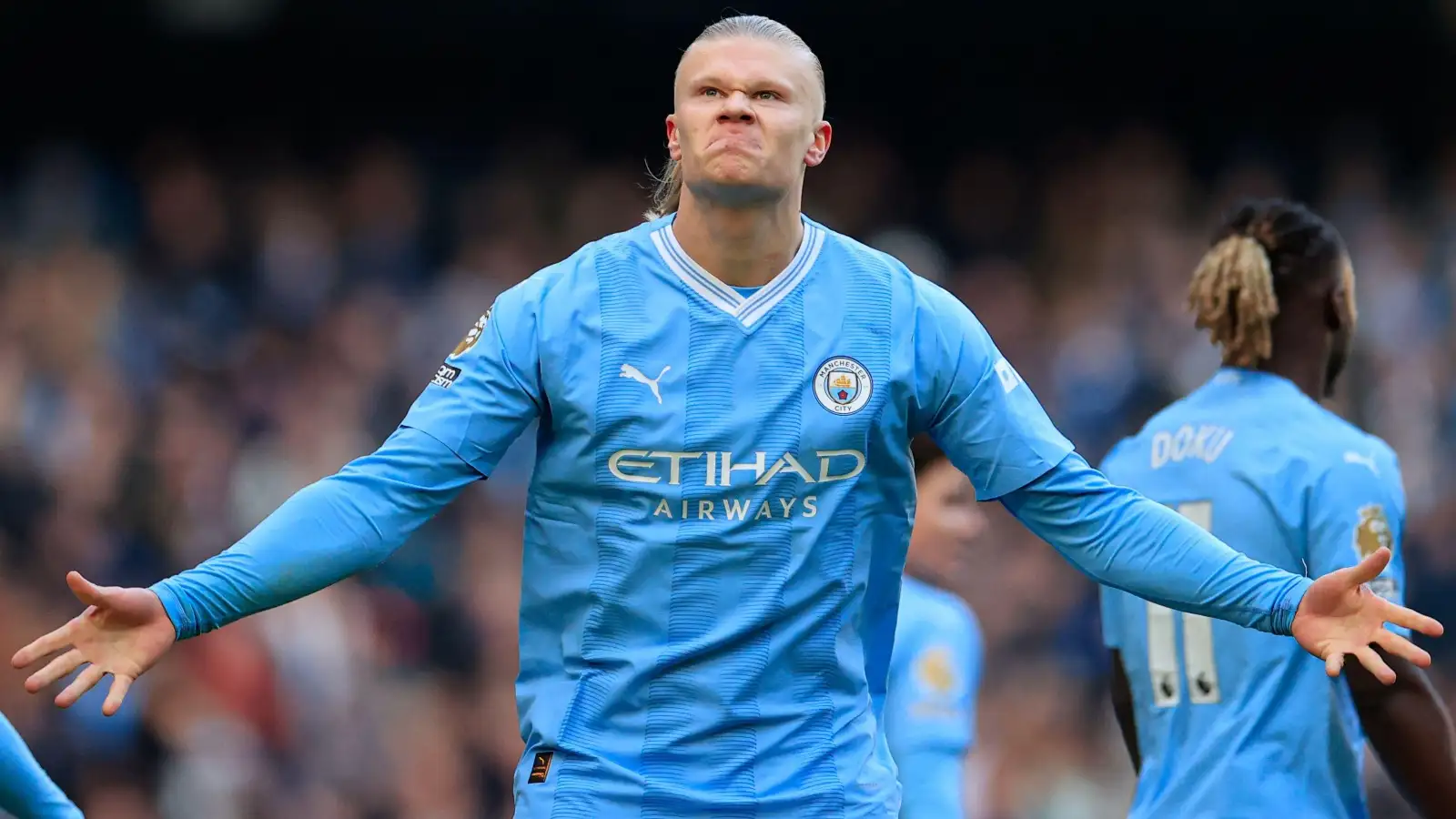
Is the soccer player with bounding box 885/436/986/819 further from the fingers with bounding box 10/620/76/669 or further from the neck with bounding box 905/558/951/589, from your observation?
the fingers with bounding box 10/620/76/669

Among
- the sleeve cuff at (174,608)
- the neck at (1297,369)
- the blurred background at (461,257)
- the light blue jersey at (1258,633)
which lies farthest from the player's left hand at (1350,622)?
the blurred background at (461,257)

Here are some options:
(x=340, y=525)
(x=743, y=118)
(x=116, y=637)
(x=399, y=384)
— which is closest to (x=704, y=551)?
(x=340, y=525)

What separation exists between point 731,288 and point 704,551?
57cm

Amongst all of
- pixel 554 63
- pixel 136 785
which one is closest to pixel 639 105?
pixel 554 63

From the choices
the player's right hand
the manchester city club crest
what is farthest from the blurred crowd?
the manchester city club crest

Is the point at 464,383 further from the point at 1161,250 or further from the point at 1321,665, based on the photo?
the point at 1161,250

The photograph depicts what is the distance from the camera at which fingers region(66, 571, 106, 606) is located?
3.35 m

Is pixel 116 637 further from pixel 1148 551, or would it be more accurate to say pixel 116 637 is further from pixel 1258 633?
pixel 1258 633

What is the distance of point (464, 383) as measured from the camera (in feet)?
13.0

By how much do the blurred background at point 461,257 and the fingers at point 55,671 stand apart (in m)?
5.57

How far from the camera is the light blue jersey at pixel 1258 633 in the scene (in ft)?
15.9

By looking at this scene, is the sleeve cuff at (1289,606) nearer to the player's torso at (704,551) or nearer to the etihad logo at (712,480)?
the player's torso at (704,551)

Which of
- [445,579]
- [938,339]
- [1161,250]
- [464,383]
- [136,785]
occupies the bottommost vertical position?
[136,785]

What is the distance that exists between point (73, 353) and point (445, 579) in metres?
2.48
